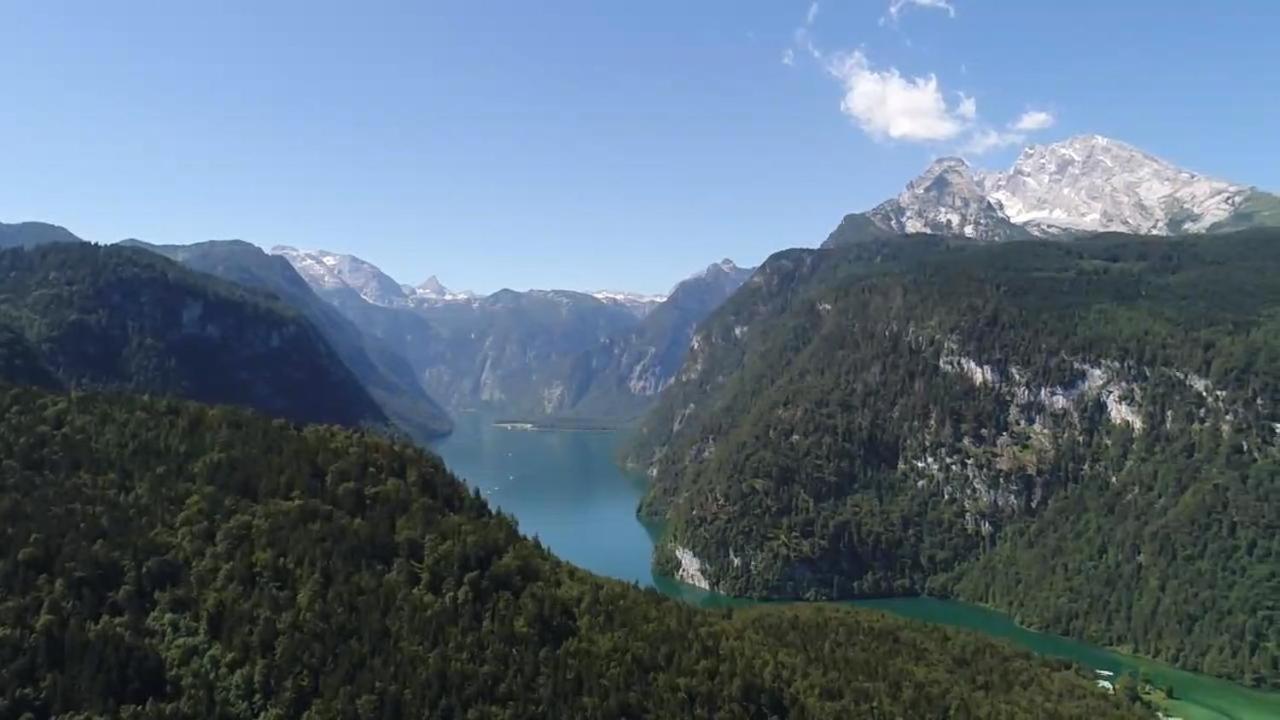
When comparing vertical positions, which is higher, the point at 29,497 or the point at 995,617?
the point at 29,497

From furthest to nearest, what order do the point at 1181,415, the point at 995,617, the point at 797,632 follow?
the point at 1181,415 < the point at 995,617 < the point at 797,632

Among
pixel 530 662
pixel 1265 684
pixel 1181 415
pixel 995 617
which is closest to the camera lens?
pixel 530 662

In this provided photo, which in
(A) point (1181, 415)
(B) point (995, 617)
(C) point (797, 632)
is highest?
(A) point (1181, 415)

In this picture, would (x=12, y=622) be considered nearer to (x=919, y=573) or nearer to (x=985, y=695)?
(x=985, y=695)

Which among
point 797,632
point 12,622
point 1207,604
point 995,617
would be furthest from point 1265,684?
point 12,622

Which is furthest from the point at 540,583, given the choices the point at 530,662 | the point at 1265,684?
the point at 1265,684

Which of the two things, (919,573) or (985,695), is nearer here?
(985,695)
